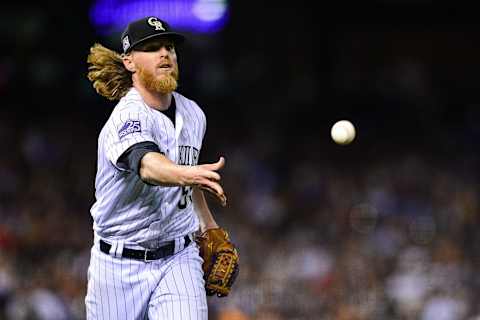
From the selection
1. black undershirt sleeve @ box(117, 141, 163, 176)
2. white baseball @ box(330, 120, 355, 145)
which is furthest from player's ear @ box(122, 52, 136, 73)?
white baseball @ box(330, 120, 355, 145)

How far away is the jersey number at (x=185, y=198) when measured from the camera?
161 inches

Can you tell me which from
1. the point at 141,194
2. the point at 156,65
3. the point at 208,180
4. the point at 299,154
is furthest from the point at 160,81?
the point at 299,154

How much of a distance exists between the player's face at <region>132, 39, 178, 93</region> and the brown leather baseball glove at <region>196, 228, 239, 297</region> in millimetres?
751

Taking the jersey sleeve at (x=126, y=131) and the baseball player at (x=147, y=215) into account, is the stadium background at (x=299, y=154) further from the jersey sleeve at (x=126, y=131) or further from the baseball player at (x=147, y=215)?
the jersey sleeve at (x=126, y=131)

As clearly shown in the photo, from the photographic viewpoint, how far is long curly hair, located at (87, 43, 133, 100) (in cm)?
421

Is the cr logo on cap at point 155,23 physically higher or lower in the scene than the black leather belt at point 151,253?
higher

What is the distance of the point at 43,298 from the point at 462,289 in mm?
3802

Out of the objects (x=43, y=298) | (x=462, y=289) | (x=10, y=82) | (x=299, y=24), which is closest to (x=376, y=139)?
(x=299, y=24)

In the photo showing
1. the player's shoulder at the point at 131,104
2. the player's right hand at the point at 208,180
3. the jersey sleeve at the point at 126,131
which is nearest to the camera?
the player's right hand at the point at 208,180

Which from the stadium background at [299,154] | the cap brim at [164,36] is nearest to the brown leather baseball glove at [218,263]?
the cap brim at [164,36]

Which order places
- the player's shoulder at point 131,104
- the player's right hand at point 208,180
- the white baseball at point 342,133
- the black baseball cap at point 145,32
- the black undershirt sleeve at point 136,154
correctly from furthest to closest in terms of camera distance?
1. the white baseball at point 342,133
2. the black baseball cap at point 145,32
3. the player's shoulder at point 131,104
4. the black undershirt sleeve at point 136,154
5. the player's right hand at point 208,180

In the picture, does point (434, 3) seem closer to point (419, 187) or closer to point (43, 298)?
point (419, 187)

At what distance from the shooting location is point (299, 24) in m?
14.8

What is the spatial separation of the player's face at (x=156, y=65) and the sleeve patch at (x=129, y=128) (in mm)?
267
